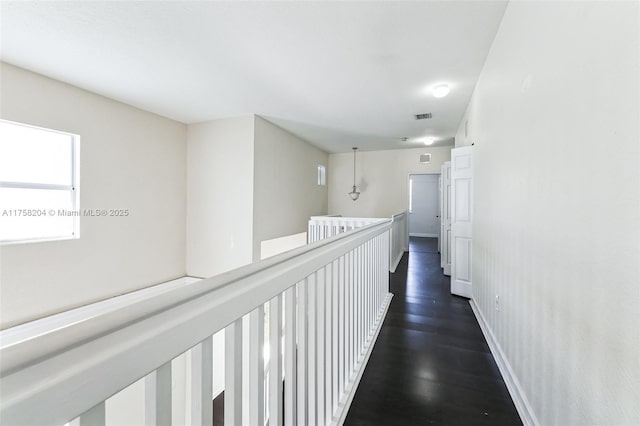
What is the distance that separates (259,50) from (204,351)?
2862 mm

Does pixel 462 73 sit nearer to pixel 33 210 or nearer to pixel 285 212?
pixel 285 212

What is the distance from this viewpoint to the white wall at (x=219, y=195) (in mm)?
4574

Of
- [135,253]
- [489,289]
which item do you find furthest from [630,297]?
[135,253]

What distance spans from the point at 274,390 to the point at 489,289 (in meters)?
2.29

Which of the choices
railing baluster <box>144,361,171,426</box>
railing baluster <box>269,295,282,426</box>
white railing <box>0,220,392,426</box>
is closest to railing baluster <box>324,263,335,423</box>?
white railing <box>0,220,392,426</box>

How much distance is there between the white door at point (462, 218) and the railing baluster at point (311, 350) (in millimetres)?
2966

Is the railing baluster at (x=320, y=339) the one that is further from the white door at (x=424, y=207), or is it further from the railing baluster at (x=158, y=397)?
the white door at (x=424, y=207)

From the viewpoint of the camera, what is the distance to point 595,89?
3.18 feet

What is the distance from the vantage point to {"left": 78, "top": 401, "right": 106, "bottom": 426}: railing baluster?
40cm

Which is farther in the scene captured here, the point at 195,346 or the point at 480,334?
the point at 480,334

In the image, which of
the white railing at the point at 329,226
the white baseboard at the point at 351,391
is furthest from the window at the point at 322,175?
the white baseboard at the point at 351,391

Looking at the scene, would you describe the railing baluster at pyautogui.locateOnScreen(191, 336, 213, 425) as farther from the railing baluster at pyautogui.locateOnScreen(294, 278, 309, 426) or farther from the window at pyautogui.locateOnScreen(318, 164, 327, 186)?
the window at pyautogui.locateOnScreen(318, 164, 327, 186)

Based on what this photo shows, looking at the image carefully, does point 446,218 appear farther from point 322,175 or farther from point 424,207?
point 424,207

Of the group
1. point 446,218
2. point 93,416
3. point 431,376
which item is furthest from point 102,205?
point 446,218
